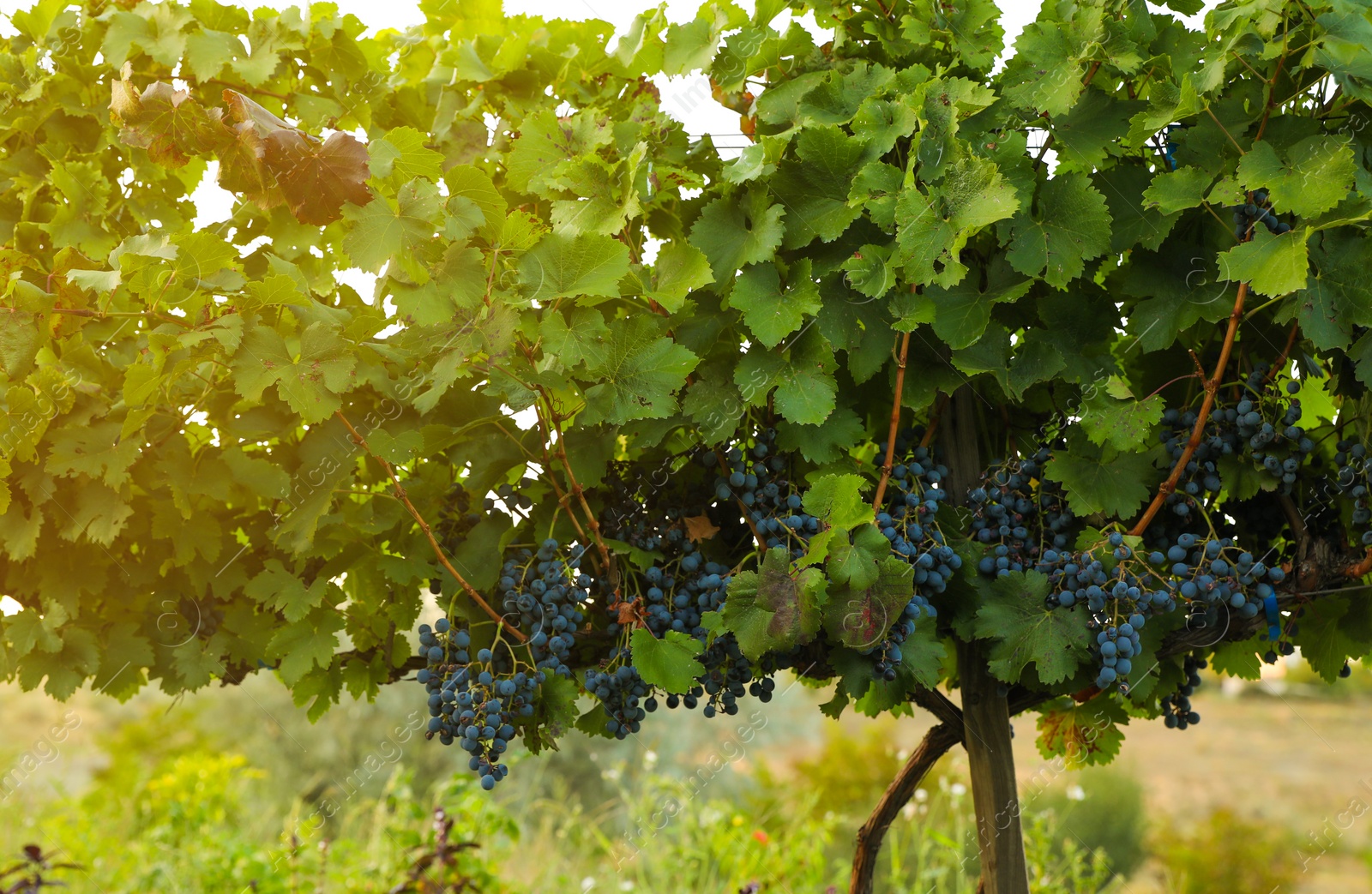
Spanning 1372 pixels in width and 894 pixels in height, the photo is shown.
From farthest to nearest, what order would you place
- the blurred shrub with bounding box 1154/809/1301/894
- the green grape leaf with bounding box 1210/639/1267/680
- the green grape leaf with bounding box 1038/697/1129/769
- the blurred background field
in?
the blurred shrub with bounding box 1154/809/1301/894 → the blurred background field → the green grape leaf with bounding box 1038/697/1129/769 → the green grape leaf with bounding box 1210/639/1267/680

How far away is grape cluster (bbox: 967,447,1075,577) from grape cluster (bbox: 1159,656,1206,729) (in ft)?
1.79

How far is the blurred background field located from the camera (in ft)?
11.1

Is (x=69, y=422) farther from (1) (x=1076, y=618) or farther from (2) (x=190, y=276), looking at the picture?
(1) (x=1076, y=618)

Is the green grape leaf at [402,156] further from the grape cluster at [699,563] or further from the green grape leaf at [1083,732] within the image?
the green grape leaf at [1083,732]

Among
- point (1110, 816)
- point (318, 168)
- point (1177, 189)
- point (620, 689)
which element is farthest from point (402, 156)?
point (1110, 816)

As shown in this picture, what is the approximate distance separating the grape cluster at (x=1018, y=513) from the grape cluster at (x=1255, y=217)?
425 millimetres

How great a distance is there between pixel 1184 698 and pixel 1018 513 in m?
0.66

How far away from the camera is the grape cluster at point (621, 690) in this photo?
1596mm

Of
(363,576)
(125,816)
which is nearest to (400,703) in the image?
(125,816)

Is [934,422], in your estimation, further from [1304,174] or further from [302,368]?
[302,368]

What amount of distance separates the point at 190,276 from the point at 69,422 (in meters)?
0.39

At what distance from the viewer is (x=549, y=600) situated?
1577mm

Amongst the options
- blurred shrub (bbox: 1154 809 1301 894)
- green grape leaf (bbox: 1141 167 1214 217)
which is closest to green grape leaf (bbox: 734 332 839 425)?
green grape leaf (bbox: 1141 167 1214 217)

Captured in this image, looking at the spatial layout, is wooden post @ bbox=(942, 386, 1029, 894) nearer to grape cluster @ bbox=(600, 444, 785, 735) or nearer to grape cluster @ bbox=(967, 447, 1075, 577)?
grape cluster @ bbox=(967, 447, 1075, 577)
